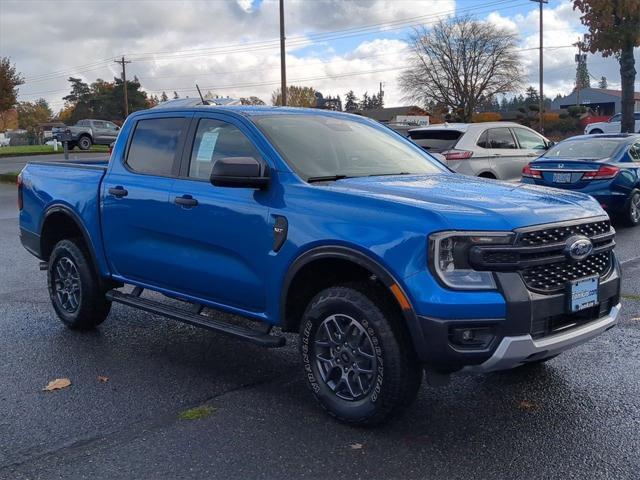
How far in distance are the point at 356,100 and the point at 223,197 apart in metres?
121

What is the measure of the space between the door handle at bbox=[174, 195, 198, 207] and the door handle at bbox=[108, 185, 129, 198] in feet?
2.21

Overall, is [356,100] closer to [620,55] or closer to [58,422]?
[620,55]

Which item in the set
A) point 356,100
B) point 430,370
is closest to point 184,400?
point 430,370

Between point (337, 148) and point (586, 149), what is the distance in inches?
317

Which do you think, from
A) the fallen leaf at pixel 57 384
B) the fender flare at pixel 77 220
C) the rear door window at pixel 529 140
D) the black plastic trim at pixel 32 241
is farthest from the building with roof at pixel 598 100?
the fallen leaf at pixel 57 384

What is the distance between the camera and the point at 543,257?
3.78 metres

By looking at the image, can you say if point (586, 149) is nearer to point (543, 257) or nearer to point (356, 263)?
point (543, 257)

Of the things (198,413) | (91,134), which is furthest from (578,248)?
(91,134)

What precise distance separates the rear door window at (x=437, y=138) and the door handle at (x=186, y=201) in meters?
8.04

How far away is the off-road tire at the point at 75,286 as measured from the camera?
19.7 ft

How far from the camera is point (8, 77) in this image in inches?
1539

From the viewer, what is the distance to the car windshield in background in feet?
38.0

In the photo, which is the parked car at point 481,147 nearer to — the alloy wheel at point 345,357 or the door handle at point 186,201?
the door handle at point 186,201

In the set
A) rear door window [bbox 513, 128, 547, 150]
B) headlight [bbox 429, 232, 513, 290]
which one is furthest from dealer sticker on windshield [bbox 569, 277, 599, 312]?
rear door window [bbox 513, 128, 547, 150]
